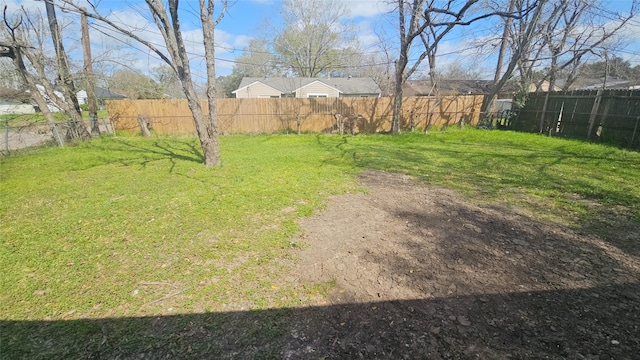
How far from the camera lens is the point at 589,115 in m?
9.45

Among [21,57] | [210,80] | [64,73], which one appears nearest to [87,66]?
[64,73]

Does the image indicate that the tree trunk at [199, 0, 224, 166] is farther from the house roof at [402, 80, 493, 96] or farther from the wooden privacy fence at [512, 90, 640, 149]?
→ the house roof at [402, 80, 493, 96]

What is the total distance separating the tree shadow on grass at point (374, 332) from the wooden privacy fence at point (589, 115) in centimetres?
951

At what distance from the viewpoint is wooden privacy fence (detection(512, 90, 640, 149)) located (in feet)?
26.7

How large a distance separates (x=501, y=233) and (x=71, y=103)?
13.9m

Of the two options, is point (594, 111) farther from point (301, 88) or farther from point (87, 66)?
point (301, 88)

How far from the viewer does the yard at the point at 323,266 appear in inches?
70.7

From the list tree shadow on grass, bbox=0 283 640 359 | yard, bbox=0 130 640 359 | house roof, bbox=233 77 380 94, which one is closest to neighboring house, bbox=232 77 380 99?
house roof, bbox=233 77 380 94

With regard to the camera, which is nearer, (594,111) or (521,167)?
(521,167)

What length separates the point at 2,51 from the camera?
8492 millimetres

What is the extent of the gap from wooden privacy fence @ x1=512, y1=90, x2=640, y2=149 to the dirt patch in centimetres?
781

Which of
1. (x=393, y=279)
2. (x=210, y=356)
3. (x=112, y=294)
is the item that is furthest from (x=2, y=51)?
(x=393, y=279)

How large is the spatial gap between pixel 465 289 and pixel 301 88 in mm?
25215

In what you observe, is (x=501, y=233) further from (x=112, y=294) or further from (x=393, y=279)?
(x=112, y=294)
